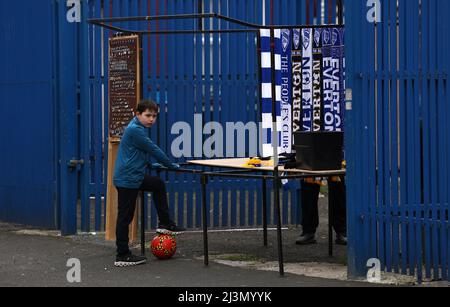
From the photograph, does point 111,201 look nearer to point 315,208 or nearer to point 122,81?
point 122,81

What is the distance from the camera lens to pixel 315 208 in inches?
485

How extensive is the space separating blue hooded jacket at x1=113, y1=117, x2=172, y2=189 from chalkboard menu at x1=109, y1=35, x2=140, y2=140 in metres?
1.60

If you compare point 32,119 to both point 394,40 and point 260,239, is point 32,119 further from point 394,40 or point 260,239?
point 394,40

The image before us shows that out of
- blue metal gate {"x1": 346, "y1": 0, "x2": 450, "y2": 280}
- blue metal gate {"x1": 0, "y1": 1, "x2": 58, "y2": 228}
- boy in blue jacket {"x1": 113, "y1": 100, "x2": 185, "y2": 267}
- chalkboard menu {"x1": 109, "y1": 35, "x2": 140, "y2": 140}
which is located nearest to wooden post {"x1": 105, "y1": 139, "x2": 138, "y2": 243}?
chalkboard menu {"x1": 109, "y1": 35, "x2": 140, "y2": 140}

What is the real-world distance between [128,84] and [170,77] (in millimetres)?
947

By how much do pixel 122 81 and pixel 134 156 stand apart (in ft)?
6.49

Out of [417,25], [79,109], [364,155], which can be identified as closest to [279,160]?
[364,155]

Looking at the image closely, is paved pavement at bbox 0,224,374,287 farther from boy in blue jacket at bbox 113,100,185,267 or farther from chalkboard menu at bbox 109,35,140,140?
chalkboard menu at bbox 109,35,140,140

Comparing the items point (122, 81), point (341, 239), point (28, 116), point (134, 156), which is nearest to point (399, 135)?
point (134, 156)

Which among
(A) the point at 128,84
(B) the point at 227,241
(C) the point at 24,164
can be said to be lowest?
(B) the point at 227,241

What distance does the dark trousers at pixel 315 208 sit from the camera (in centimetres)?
1202

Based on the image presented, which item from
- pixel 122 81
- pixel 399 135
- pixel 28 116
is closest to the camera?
pixel 399 135

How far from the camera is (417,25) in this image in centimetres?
928

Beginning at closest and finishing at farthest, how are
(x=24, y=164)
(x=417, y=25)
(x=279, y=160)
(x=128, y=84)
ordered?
1. (x=417, y=25)
2. (x=279, y=160)
3. (x=128, y=84)
4. (x=24, y=164)
